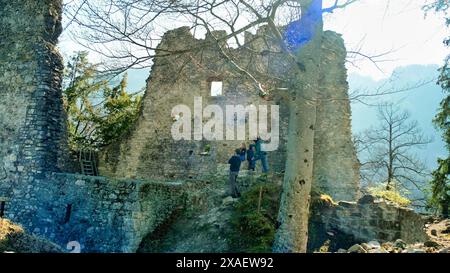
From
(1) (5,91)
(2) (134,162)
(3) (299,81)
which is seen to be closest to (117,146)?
(2) (134,162)

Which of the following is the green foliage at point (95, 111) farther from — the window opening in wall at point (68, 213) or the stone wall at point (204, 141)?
the window opening in wall at point (68, 213)

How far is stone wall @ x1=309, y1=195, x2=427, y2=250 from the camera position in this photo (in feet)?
27.9

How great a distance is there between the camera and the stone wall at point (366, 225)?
335 inches

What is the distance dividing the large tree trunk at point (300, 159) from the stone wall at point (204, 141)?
282 inches

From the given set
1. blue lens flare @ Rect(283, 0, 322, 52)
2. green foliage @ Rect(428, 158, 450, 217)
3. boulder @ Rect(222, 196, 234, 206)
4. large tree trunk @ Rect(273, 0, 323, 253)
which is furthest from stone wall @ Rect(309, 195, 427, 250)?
green foliage @ Rect(428, 158, 450, 217)

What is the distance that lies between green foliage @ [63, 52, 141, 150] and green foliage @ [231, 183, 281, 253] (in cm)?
928

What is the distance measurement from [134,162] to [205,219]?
325 inches

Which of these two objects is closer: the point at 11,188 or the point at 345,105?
the point at 11,188

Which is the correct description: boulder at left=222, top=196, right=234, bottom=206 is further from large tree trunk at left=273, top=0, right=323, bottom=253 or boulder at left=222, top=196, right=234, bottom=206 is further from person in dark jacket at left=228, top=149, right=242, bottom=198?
large tree trunk at left=273, top=0, right=323, bottom=253

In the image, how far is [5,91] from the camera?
1134cm

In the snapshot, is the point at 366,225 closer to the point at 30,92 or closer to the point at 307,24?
the point at 307,24

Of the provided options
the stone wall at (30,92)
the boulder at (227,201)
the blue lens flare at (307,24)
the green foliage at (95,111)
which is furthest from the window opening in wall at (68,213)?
the green foliage at (95,111)

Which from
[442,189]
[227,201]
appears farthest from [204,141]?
[442,189]
